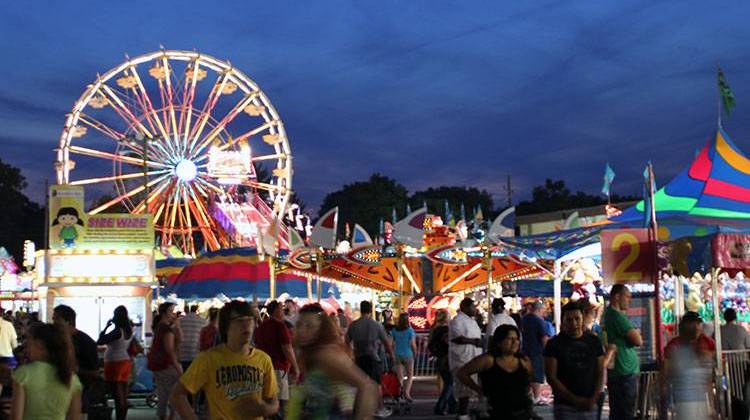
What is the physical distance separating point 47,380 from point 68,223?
24.6 metres

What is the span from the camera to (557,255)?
18234 millimetres

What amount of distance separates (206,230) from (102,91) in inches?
304

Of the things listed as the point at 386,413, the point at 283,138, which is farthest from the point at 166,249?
the point at 386,413

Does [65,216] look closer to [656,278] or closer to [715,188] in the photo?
[715,188]

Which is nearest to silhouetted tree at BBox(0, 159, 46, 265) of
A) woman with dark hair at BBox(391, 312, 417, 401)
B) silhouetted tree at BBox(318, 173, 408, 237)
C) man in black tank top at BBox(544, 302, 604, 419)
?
silhouetted tree at BBox(318, 173, 408, 237)

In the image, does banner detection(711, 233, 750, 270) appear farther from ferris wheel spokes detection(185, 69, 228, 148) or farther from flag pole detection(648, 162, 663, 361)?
ferris wheel spokes detection(185, 69, 228, 148)

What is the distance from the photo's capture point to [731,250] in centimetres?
1219

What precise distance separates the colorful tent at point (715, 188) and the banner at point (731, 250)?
2977mm

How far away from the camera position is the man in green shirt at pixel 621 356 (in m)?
9.08

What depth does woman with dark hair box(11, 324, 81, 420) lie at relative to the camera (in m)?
5.39

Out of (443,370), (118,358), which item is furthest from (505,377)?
(443,370)

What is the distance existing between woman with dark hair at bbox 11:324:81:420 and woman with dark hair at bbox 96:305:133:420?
723 cm

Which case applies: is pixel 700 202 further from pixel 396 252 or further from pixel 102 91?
pixel 102 91

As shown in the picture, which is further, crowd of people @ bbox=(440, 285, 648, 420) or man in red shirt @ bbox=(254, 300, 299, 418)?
man in red shirt @ bbox=(254, 300, 299, 418)
